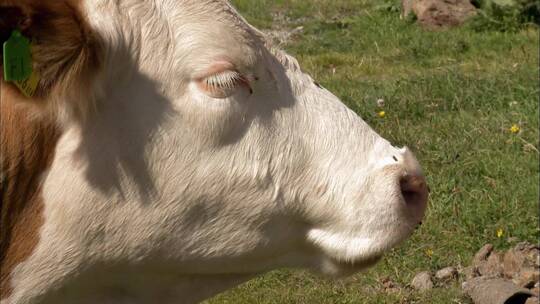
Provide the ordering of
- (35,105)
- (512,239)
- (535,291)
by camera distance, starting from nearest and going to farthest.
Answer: (35,105) → (535,291) → (512,239)

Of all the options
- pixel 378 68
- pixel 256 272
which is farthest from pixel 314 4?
pixel 256 272

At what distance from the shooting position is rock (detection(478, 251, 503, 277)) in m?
4.81

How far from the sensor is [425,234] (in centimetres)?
521

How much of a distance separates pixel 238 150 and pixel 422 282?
8.11 ft

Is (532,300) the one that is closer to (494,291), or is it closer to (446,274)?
(494,291)

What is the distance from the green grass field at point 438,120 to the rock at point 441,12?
0.45 ft

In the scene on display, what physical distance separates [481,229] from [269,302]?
1.23 m

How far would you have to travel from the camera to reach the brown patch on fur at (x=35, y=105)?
7.14ft

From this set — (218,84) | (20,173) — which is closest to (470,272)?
(218,84)

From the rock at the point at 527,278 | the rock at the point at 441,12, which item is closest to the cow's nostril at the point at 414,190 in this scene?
the rock at the point at 527,278

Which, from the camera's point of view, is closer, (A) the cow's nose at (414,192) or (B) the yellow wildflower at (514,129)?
(A) the cow's nose at (414,192)

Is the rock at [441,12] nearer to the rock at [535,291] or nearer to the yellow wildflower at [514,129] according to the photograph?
the yellow wildflower at [514,129]

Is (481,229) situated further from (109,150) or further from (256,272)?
(109,150)

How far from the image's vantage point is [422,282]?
475 centimetres
